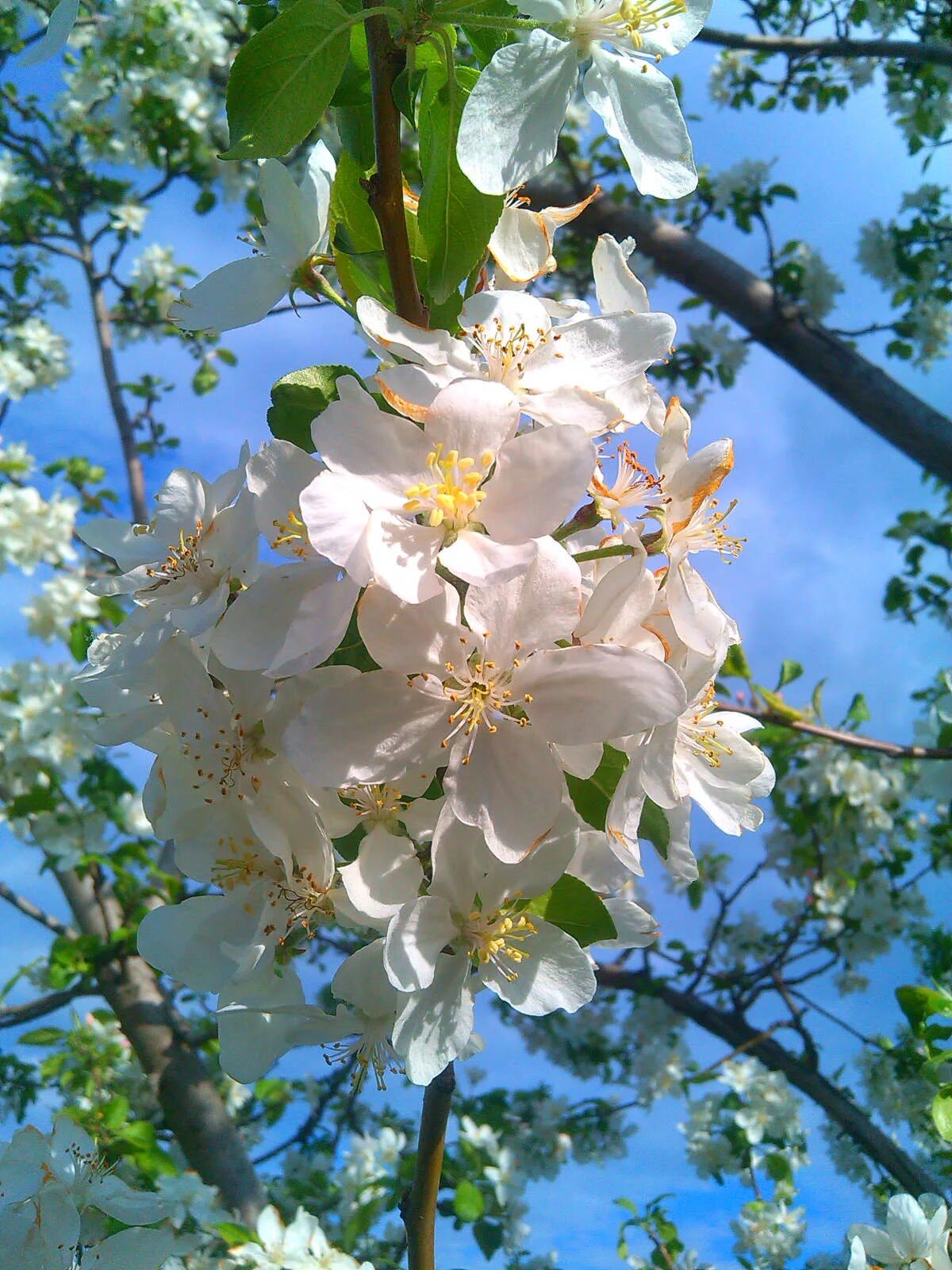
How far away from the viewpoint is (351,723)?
0.71m

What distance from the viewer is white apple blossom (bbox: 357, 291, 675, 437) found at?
781 millimetres

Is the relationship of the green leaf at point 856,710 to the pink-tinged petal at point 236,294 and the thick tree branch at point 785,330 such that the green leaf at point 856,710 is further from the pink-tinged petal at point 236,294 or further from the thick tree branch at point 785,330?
the pink-tinged petal at point 236,294

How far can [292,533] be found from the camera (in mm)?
792

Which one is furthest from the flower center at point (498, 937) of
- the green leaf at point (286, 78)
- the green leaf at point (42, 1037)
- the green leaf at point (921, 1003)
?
the green leaf at point (42, 1037)

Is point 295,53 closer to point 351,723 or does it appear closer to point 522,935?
point 351,723

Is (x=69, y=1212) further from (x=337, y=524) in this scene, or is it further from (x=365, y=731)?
(x=337, y=524)

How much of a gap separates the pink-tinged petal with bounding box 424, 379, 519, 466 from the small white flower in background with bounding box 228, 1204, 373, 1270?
1.41 meters


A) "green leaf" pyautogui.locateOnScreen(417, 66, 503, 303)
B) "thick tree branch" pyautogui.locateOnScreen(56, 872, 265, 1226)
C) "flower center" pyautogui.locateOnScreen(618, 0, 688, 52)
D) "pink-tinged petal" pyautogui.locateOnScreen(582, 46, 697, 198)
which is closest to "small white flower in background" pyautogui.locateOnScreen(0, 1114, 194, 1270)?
"green leaf" pyautogui.locateOnScreen(417, 66, 503, 303)

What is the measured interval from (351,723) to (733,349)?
4.26 metres

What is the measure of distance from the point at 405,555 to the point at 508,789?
188mm

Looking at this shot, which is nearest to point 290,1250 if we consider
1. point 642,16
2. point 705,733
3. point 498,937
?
point 498,937

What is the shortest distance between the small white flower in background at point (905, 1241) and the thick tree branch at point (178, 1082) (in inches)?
68.7

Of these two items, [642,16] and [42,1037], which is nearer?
[642,16]

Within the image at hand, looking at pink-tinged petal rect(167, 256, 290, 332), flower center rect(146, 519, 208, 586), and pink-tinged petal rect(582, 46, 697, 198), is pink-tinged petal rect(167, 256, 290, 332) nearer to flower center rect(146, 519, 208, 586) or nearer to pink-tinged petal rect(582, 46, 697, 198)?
flower center rect(146, 519, 208, 586)
